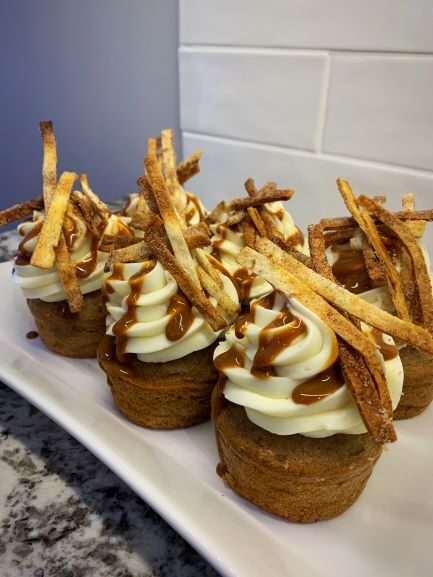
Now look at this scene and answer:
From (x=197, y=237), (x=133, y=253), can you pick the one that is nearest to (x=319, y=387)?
(x=197, y=237)

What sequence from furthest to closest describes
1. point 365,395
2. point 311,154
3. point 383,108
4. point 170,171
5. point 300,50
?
point 311,154 → point 300,50 → point 383,108 → point 170,171 → point 365,395

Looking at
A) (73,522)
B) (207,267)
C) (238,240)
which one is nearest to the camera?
(73,522)

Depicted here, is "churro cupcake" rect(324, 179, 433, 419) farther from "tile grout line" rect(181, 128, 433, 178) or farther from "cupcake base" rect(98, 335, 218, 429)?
"tile grout line" rect(181, 128, 433, 178)

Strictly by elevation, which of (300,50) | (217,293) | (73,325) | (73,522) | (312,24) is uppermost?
(312,24)

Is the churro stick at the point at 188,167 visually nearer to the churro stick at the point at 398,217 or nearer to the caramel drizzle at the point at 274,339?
the churro stick at the point at 398,217

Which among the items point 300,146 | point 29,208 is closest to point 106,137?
point 300,146

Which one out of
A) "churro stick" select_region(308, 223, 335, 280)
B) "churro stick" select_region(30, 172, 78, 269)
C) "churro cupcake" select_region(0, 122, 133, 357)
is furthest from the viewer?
"churro cupcake" select_region(0, 122, 133, 357)

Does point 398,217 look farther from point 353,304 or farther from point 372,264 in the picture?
point 353,304

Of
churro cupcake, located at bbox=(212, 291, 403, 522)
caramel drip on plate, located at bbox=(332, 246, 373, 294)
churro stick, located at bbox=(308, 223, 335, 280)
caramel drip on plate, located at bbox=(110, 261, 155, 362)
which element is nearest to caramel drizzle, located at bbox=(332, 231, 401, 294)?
caramel drip on plate, located at bbox=(332, 246, 373, 294)
